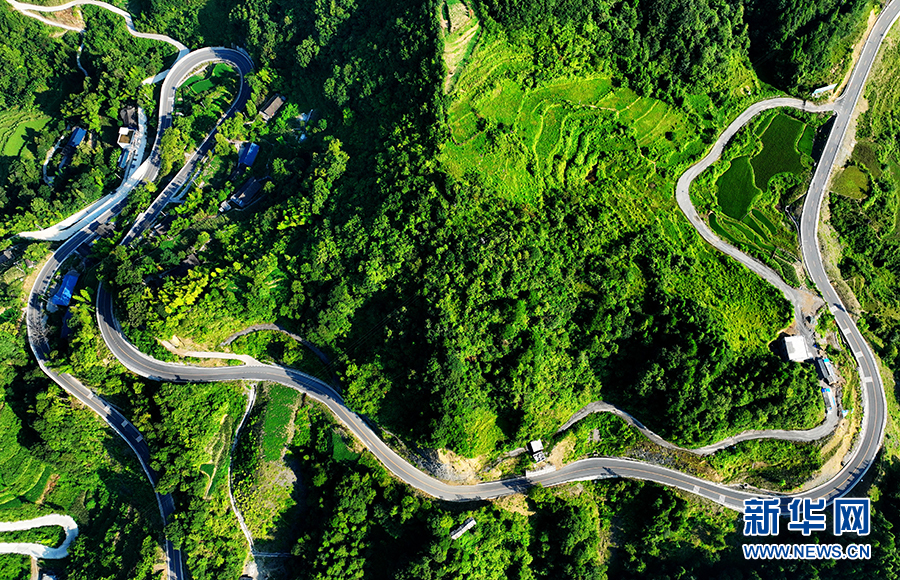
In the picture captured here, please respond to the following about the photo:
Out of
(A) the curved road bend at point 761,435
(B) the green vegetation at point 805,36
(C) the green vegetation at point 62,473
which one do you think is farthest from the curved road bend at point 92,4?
(B) the green vegetation at point 805,36

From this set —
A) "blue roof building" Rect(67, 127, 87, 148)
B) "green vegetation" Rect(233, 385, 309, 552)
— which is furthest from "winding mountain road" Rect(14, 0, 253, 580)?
"blue roof building" Rect(67, 127, 87, 148)

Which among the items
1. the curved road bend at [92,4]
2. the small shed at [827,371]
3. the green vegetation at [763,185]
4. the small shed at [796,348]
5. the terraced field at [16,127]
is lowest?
the small shed at [827,371]

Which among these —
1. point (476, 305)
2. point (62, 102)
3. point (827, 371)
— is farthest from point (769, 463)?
point (62, 102)

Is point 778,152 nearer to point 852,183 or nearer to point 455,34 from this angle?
point 852,183

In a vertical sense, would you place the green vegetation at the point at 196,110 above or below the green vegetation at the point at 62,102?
below

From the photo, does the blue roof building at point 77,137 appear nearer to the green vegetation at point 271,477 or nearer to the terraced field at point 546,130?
the green vegetation at point 271,477

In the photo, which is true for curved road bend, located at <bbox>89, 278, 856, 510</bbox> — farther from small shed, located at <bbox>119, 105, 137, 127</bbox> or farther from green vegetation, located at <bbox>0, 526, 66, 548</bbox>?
small shed, located at <bbox>119, 105, 137, 127</bbox>
